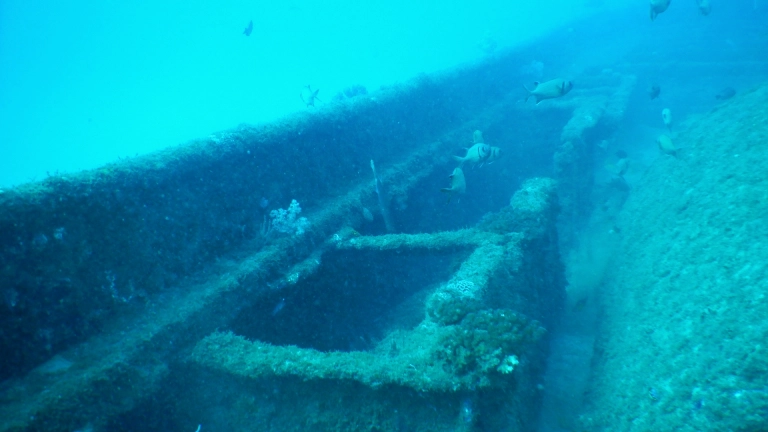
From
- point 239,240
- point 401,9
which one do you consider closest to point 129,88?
point 401,9

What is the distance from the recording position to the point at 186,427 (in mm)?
4156

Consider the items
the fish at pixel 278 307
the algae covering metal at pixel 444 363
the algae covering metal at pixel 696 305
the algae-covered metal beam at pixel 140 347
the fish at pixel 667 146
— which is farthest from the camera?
the fish at pixel 667 146

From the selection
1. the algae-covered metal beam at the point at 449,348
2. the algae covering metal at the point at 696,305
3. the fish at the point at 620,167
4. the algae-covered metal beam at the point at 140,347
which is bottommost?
the fish at the point at 620,167

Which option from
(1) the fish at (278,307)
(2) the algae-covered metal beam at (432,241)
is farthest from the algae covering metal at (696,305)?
(1) the fish at (278,307)

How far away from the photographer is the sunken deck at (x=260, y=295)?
11.1ft

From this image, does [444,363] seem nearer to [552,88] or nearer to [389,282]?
[389,282]

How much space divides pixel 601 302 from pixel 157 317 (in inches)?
258

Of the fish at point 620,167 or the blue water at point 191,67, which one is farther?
the blue water at point 191,67

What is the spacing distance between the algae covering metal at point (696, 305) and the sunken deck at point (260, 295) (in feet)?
2.93

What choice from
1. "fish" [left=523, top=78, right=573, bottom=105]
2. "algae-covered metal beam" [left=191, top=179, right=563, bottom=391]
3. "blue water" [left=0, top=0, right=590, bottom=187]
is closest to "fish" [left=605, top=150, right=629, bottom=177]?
"fish" [left=523, top=78, right=573, bottom=105]

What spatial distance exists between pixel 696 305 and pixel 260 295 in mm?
5261

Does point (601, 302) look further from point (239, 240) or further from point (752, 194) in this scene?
point (239, 240)

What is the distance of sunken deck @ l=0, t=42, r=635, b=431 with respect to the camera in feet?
11.1

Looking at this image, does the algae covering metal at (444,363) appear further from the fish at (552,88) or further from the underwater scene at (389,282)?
the fish at (552,88)
